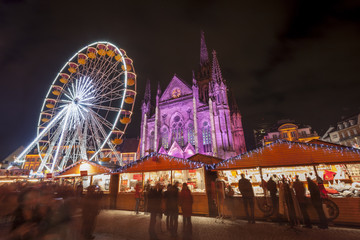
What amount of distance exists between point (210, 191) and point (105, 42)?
67.9 ft

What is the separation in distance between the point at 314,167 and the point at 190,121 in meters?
23.8

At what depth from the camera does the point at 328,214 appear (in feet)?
22.5

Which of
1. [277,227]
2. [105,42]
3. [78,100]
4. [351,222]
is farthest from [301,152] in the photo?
[105,42]

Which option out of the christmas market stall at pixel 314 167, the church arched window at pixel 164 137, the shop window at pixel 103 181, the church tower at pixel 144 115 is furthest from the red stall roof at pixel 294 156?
the church tower at pixel 144 115

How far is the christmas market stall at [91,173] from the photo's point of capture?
40.4 ft

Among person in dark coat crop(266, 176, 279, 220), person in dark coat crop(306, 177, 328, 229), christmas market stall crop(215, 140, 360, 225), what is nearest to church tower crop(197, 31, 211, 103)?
christmas market stall crop(215, 140, 360, 225)

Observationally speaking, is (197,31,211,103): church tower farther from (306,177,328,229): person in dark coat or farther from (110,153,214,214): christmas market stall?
(306,177,328,229): person in dark coat

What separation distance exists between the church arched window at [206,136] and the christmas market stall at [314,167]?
19.1 meters

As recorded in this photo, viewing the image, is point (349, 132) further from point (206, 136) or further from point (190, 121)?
point (190, 121)

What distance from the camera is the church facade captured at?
2772 centimetres

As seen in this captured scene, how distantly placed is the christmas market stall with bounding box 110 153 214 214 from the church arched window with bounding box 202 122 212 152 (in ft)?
60.8

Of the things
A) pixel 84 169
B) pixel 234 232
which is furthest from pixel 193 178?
pixel 84 169

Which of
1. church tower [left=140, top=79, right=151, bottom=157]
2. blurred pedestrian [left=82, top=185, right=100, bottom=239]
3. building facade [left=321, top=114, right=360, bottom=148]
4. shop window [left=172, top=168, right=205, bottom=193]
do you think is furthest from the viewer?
building facade [left=321, top=114, right=360, bottom=148]

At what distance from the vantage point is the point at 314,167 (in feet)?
26.1
